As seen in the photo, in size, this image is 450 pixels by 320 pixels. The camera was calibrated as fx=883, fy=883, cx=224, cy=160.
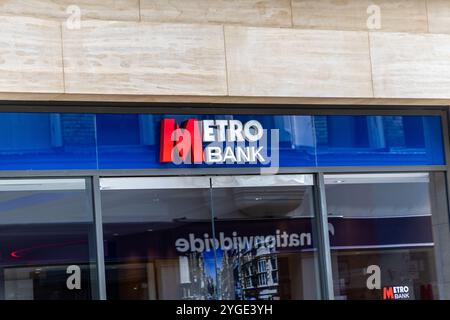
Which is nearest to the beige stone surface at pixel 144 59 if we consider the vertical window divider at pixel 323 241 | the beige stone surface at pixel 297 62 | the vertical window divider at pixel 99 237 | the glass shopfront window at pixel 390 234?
the beige stone surface at pixel 297 62

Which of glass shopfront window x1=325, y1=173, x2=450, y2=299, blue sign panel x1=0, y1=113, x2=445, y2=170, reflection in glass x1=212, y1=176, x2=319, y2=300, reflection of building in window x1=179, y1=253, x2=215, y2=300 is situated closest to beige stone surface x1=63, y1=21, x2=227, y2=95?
blue sign panel x1=0, y1=113, x2=445, y2=170

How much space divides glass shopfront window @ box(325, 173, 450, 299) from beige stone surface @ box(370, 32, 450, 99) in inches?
43.0

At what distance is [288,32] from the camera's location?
9961 millimetres

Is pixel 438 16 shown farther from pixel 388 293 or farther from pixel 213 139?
pixel 388 293

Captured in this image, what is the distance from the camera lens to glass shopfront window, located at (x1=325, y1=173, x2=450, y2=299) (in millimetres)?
10453

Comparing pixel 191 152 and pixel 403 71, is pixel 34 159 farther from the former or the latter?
pixel 403 71

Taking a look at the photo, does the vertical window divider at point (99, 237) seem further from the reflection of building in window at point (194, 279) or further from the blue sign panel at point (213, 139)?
the reflection of building in window at point (194, 279)

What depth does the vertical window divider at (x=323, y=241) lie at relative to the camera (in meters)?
10.3

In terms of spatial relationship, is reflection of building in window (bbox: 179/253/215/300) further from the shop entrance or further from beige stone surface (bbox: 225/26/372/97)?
beige stone surface (bbox: 225/26/372/97)

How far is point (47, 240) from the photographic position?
361 inches

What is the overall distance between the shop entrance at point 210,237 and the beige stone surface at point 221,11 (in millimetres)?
1759

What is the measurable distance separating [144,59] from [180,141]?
106 cm
